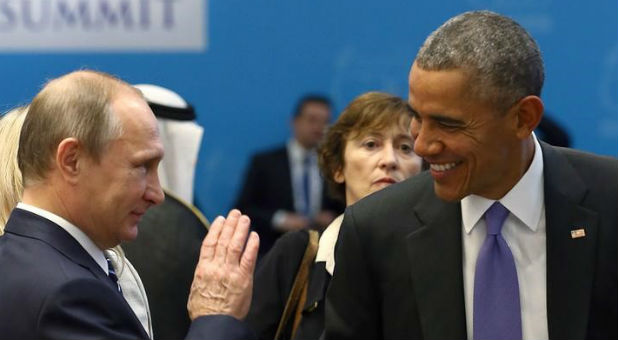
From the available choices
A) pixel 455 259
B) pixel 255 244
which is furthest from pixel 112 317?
pixel 455 259

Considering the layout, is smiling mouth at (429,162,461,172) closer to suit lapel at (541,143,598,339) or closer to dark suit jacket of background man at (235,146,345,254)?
suit lapel at (541,143,598,339)

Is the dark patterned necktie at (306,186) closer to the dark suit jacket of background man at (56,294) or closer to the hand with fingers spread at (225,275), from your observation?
the hand with fingers spread at (225,275)

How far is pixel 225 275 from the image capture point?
9.58 ft

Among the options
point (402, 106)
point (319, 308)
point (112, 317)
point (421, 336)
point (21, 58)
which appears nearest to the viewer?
point (112, 317)

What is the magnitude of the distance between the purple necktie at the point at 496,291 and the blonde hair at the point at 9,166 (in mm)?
1327

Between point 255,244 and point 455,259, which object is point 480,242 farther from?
point 255,244

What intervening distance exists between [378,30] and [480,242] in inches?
196

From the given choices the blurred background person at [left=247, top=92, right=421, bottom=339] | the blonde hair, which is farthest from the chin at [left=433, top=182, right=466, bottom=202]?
the blonde hair

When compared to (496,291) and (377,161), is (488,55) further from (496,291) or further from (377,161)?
(377,161)

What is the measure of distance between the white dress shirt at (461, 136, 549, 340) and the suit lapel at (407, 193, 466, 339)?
3 centimetres

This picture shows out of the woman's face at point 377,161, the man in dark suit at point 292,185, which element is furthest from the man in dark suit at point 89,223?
the man in dark suit at point 292,185

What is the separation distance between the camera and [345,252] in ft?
9.99

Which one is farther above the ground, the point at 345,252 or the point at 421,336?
the point at 345,252

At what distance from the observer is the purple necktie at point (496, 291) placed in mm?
2855
